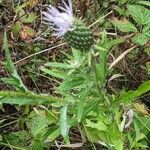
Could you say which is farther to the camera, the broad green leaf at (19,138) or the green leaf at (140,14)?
the green leaf at (140,14)

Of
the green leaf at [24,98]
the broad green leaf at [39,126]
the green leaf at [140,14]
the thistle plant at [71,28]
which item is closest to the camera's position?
the thistle plant at [71,28]

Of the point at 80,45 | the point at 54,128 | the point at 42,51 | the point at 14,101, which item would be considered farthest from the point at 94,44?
the point at 42,51

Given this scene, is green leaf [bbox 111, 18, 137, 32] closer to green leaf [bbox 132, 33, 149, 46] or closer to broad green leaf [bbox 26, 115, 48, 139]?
green leaf [bbox 132, 33, 149, 46]

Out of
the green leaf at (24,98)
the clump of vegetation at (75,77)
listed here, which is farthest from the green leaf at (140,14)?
the green leaf at (24,98)

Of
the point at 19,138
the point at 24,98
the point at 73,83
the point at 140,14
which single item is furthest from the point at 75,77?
the point at 140,14

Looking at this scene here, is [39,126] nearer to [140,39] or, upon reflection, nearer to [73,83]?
[73,83]

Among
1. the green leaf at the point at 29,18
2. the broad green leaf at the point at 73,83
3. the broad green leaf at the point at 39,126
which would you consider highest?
the green leaf at the point at 29,18

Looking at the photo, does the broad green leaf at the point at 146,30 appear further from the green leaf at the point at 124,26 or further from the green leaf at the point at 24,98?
the green leaf at the point at 24,98
